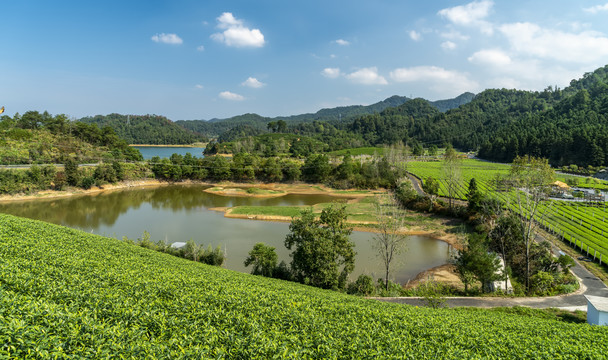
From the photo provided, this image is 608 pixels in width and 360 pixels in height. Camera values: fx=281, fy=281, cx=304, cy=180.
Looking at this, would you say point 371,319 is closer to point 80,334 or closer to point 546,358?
point 546,358

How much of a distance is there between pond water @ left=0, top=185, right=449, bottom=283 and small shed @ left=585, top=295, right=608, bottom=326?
1101 centimetres

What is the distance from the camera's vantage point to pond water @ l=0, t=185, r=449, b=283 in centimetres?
2575

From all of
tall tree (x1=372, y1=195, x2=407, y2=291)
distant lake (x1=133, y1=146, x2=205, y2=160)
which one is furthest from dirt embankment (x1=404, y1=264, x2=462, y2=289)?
distant lake (x1=133, y1=146, x2=205, y2=160)

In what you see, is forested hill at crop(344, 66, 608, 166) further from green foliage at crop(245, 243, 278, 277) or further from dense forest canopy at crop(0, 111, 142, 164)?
dense forest canopy at crop(0, 111, 142, 164)

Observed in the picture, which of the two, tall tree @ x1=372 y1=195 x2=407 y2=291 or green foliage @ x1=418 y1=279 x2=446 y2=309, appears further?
tall tree @ x1=372 y1=195 x2=407 y2=291

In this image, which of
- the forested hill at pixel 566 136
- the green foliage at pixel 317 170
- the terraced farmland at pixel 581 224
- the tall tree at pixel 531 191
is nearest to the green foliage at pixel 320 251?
the tall tree at pixel 531 191

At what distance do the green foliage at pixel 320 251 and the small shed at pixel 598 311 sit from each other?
37.3ft

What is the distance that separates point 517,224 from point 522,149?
77469 mm

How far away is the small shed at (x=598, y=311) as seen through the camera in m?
11.8

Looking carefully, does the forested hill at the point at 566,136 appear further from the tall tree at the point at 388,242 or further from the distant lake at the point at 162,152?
the distant lake at the point at 162,152

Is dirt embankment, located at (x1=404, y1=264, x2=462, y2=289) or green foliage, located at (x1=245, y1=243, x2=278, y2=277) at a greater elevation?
green foliage, located at (x1=245, y1=243, x2=278, y2=277)

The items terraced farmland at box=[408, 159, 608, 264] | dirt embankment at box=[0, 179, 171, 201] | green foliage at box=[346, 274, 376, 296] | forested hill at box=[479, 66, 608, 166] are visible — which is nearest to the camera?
green foliage at box=[346, 274, 376, 296]

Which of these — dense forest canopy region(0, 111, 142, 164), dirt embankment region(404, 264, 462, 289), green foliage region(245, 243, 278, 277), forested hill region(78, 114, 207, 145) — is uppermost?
forested hill region(78, 114, 207, 145)

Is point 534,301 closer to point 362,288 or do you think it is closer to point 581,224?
point 362,288
